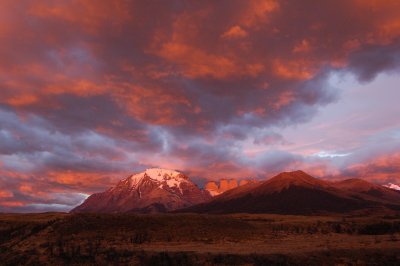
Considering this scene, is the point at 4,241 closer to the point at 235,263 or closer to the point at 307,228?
the point at 235,263

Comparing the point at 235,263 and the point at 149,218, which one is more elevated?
the point at 149,218

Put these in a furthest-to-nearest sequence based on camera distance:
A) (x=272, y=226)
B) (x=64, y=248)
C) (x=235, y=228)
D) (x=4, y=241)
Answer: (x=272, y=226)
(x=235, y=228)
(x=4, y=241)
(x=64, y=248)

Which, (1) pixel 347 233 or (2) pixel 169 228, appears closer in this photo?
(2) pixel 169 228

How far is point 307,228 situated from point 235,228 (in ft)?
46.8

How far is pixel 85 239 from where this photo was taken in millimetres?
54938

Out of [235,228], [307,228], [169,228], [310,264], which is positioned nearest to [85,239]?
[169,228]

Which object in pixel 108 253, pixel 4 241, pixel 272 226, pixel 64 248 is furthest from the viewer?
pixel 272 226

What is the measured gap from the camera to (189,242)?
181 ft

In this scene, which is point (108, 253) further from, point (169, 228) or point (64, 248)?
point (169, 228)

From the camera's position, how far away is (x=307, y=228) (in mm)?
72438

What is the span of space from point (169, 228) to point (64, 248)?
2073 centimetres

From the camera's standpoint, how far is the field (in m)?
34.8

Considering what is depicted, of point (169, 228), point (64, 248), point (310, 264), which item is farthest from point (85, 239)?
point (310, 264)

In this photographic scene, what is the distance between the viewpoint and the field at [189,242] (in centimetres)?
3484
